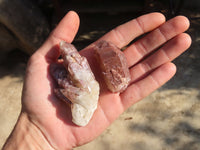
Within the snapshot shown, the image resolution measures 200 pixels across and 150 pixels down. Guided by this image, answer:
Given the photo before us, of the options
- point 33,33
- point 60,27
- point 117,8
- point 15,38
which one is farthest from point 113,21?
point 60,27

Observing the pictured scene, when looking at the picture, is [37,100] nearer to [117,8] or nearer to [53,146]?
[53,146]

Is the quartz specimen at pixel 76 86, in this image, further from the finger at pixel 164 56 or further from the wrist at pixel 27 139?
the finger at pixel 164 56

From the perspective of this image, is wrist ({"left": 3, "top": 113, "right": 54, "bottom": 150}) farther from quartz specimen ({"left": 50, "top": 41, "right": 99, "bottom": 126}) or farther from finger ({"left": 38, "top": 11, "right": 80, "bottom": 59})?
finger ({"left": 38, "top": 11, "right": 80, "bottom": 59})

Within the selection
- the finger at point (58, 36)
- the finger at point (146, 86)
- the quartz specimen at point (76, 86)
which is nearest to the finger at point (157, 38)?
the finger at point (146, 86)

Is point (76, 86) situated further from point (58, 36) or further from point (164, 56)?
point (164, 56)

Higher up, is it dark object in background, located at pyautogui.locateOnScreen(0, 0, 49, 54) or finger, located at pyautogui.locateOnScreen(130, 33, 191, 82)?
dark object in background, located at pyautogui.locateOnScreen(0, 0, 49, 54)

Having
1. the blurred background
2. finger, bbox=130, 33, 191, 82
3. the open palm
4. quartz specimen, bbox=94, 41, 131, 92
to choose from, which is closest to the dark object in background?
the blurred background
